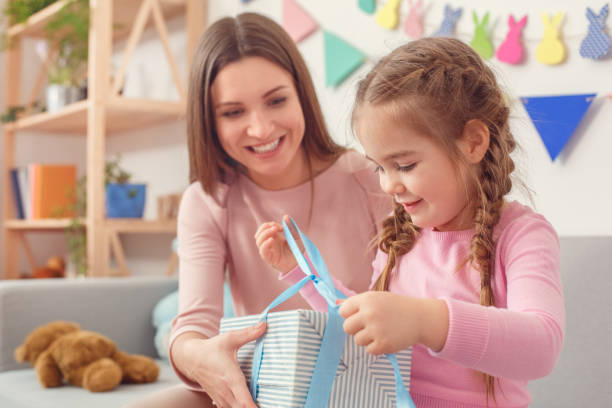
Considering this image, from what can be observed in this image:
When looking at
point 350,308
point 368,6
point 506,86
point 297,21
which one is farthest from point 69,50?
point 350,308

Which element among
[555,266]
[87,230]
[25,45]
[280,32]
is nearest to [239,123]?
[280,32]

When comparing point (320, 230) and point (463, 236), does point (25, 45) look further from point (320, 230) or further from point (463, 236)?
point (463, 236)

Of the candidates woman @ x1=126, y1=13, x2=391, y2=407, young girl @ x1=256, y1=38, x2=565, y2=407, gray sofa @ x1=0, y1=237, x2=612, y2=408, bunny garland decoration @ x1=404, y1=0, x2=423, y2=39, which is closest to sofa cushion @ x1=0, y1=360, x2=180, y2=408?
gray sofa @ x1=0, y1=237, x2=612, y2=408

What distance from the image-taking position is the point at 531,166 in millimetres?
1535

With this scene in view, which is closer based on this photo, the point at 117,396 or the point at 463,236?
the point at 463,236

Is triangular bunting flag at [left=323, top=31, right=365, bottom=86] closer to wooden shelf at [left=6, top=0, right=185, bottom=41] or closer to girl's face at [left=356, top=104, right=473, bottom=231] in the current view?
wooden shelf at [left=6, top=0, right=185, bottom=41]

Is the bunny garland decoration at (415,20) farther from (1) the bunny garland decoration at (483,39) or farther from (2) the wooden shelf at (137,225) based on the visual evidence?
(2) the wooden shelf at (137,225)

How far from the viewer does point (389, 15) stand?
1.88 meters

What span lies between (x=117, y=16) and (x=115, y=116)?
42 centimetres

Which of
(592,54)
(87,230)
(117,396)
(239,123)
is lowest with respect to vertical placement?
(117,396)

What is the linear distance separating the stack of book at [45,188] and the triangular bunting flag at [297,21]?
116cm

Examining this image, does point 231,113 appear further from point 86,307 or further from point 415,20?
point 86,307

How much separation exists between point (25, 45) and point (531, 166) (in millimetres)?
2646

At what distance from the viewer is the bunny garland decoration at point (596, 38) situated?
4.54ft
